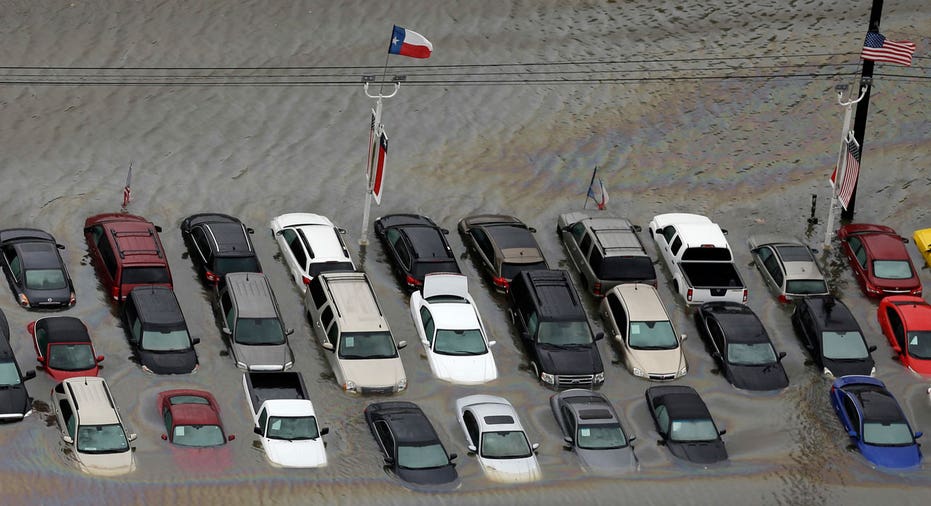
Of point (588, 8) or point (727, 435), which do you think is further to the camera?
point (588, 8)

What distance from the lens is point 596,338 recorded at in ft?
142

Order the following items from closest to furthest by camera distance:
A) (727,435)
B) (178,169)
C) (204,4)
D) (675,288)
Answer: (727,435), (675,288), (178,169), (204,4)

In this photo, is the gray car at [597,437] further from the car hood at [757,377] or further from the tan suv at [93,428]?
the tan suv at [93,428]

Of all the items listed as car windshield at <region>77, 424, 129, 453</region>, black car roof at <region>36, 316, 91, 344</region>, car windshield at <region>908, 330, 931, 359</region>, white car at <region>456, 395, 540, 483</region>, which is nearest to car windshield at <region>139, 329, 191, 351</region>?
black car roof at <region>36, 316, 91, 344</region>

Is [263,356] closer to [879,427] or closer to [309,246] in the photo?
[309,246]

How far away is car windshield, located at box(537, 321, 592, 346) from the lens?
4306cm

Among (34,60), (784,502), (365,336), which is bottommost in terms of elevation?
(784,502)

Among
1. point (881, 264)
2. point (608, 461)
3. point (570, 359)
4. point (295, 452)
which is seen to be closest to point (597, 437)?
point (608, 461)

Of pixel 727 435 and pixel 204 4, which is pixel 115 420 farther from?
pixel 204 4

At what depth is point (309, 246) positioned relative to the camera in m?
45.7

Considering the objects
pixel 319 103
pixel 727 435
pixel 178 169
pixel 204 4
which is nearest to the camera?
pixel 727 435

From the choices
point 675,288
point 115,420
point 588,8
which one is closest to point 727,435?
point 675,288

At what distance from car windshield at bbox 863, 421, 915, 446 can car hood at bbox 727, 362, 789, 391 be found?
114 inches

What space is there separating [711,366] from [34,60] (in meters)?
24.6
